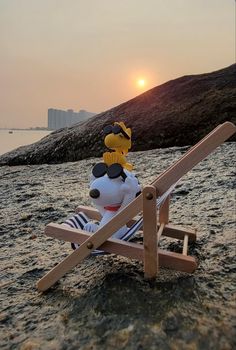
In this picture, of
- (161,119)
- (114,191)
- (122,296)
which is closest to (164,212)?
(114,191)

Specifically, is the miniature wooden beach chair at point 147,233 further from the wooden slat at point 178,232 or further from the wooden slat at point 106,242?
the wooden slat at point 178,232

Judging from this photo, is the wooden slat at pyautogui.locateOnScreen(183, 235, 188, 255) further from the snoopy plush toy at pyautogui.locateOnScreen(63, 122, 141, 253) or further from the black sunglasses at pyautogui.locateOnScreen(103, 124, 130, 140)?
the black sunglasses at pyautogui.locateOnScreen(103, 124, 130, 140)

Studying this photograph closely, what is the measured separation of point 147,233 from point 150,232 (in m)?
0.02

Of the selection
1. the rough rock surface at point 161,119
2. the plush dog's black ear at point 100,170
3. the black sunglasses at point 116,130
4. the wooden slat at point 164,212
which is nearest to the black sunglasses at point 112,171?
the plush dog's black ear at point 100,170

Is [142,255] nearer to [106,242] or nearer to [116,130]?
[106,242]

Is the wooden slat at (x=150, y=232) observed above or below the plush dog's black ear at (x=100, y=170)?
below

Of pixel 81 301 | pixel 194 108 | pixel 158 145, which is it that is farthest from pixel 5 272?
pixel 194 108

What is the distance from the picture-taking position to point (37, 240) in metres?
3.66

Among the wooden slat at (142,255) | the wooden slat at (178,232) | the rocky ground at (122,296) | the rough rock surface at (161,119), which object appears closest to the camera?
the rocky ground at (122,296)

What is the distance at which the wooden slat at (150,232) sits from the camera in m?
2.35

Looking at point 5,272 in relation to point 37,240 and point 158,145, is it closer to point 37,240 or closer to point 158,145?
point 37,240

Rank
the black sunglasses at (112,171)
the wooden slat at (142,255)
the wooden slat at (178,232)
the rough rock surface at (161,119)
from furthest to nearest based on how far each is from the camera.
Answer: the rough rock surface at (161,119), the wooden slat at (178,232), the black sunglasses at (112,171), the wooden slat at (142,255)

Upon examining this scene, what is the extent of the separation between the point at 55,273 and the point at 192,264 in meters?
0.89

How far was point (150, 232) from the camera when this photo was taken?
241cm
